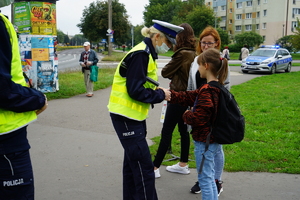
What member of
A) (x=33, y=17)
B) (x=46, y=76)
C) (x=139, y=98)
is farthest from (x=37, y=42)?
(x=139, y=98)

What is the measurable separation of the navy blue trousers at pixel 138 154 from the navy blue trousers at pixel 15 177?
105cm


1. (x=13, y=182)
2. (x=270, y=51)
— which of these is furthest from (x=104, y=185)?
(x=270, y=51)

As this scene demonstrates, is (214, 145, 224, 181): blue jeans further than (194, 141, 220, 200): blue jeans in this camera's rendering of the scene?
Yes

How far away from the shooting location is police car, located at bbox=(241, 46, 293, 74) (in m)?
20.8

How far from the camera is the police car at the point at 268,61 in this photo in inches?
820

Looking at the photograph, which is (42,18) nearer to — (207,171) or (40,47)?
(40,47)

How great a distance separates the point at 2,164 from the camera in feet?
7.84

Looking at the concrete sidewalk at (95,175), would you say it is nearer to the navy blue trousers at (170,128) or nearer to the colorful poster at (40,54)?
the navy blue trousers at (170,128)

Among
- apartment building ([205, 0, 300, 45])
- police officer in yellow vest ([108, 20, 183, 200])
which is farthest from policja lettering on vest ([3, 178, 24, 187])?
apartment building ([205, 0, 300, 45])

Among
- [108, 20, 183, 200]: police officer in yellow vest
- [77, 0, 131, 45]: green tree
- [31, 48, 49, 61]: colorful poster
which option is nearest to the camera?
[108, 20, 183, 200]: police officer in yellow vest

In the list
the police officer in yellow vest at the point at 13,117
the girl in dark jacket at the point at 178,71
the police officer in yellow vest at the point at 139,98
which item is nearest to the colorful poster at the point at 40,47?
the girl in dark jacket at the point at 178,71

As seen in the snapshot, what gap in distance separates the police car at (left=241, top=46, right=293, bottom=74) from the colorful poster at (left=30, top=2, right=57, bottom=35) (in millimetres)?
13145

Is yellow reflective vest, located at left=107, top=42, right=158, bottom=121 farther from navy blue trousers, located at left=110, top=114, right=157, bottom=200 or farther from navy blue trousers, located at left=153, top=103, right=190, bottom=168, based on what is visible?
navy blue trousers, located at left=153, top=103, right=190, bottom=168

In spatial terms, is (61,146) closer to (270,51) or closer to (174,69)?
(174,69)
